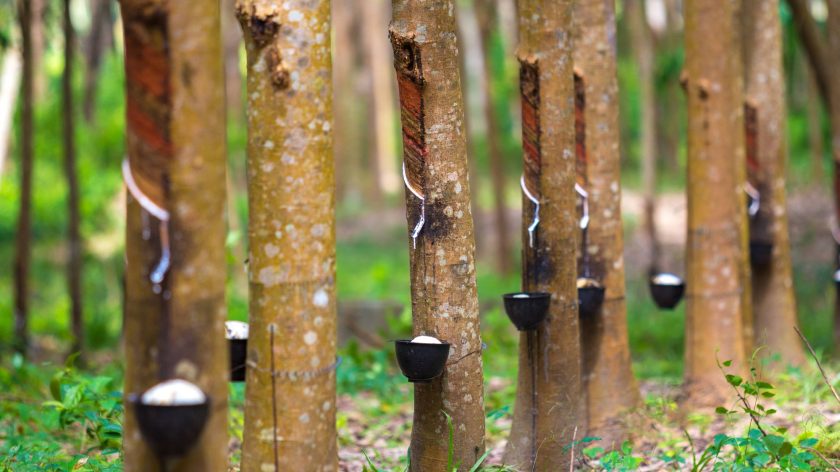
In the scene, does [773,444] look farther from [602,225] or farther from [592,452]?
[602,225]

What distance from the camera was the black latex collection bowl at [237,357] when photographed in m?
3.54

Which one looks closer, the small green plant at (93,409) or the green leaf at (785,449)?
the green leaf at (785,449)

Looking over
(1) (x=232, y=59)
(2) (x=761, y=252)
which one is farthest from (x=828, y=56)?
(1) (x=232, y=59)

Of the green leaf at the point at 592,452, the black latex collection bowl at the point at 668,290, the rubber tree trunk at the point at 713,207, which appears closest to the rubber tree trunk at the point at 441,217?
the green leaf at the point at 592,452

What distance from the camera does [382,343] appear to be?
812 centimetres

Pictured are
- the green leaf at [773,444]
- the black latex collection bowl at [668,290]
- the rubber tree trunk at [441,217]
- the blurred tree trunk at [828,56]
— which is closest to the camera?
the green leaf at [773,444]

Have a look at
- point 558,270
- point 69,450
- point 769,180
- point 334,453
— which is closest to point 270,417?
point 334,453

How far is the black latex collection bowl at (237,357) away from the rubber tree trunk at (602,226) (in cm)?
215

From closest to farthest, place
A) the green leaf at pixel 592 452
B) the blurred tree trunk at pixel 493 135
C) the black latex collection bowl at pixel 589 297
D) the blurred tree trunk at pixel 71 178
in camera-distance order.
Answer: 1. the green leaf at pixel 592 452
2. the black latex collection bowl at pixel 589 297
3. the blurred tree trunk at pixel 71 178
4. the blurred tree trunk at pixel 493 135

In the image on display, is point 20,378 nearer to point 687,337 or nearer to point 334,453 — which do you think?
point 334,453

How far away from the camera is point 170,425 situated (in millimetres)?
2445

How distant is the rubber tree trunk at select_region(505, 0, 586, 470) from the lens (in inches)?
162

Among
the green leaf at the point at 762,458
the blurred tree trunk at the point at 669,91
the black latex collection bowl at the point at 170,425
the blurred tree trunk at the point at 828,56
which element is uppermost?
the blurred tree trunk at the point at 669,91

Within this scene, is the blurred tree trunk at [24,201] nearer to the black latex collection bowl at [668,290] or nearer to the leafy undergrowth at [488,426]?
the leafy undergrowth at [488,426]
